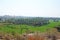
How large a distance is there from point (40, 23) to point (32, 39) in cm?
2489

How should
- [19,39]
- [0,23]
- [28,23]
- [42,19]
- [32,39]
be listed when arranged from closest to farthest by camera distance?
1. [32,39]
2. [19,39]
3. [0,23]
4. [28,23]
5. [42,19]

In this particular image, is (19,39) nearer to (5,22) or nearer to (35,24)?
(35,24)

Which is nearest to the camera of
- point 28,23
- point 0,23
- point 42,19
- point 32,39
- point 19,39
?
point 32,39

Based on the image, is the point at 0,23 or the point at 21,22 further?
the point at 21,22

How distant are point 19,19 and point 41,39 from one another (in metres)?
25.9

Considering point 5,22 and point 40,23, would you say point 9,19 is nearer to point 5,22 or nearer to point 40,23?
point 5,22

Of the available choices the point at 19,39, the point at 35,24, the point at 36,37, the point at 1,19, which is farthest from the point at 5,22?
Result: the point at 36,37

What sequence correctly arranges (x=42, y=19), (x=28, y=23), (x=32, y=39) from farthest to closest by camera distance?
(x=42, y=19) → (x=28, y=23) → (x=32, y=39)

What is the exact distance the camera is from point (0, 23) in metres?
30.1

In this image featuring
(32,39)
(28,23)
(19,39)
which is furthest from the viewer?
(28,23)

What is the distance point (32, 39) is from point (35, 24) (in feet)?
76.5

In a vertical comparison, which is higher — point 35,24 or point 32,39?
point 32,39

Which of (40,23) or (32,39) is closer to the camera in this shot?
(32,39)

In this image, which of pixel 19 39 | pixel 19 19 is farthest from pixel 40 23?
pixel 19 39
